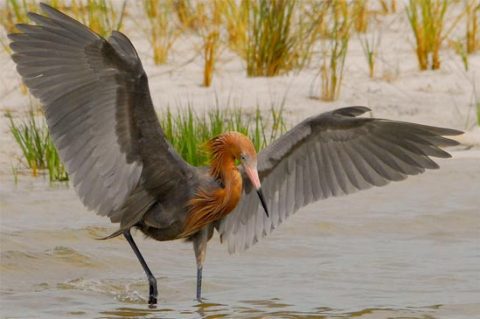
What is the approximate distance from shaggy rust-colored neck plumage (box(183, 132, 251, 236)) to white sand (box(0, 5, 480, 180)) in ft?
10.6

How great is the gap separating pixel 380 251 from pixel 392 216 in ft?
2.09

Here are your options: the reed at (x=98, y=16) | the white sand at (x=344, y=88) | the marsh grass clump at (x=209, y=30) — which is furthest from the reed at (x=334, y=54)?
the reed at (x=98, y=16)

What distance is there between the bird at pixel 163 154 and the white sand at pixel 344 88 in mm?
2777

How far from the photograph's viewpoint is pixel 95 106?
588 centimetres

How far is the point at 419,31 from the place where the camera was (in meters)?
10.6

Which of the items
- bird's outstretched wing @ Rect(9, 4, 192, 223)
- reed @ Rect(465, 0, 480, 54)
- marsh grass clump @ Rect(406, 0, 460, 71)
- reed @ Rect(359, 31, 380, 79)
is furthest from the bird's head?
reed @ Rect(465, 0, 480, 54)

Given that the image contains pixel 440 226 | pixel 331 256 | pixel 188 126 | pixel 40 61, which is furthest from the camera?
pixel 188 126

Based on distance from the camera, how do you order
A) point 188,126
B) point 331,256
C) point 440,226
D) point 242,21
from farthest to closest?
point 242,21
point 188,126
point 440,226
point 331,256

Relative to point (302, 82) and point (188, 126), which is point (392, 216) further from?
point (302, 82)

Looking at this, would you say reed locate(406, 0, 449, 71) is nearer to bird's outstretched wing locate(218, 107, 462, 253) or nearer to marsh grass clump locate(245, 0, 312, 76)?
marsh grass clump locate(245, 0, 312, 76)

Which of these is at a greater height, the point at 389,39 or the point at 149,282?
the point at 389,39

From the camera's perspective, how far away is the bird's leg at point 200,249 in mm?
6211

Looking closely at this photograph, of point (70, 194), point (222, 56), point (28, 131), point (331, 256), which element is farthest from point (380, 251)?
point (222, 56)

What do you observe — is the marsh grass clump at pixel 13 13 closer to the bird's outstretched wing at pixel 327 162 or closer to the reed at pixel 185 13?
the reed at pixel 185 13
